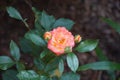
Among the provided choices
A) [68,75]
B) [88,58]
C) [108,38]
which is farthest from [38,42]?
[108,38]

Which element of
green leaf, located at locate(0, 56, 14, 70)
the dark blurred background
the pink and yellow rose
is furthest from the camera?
the dark blurred background

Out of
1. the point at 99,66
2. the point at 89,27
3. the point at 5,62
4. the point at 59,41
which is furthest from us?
the point at 89,27

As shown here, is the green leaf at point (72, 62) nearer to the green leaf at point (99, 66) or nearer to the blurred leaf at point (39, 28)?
the blurred leaf at point (39, 28)

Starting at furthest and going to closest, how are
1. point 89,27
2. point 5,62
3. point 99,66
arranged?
point 89,27
point 99,66
point 5,62

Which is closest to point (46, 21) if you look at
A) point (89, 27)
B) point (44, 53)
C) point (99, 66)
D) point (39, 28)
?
point (39, 28)

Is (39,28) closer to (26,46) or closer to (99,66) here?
(26,46)

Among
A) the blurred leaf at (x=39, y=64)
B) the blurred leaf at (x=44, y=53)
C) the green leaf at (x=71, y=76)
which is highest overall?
the blurred leaf at (x=44, y=53)

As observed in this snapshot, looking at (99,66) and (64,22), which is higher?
(64,22)

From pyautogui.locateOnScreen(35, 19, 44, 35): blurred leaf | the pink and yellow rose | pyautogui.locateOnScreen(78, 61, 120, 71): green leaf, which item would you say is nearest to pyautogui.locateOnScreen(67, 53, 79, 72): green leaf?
the pink and yellow rose

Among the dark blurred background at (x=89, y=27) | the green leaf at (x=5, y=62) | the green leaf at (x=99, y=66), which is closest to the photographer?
the green leaf at (x=5, y=62)

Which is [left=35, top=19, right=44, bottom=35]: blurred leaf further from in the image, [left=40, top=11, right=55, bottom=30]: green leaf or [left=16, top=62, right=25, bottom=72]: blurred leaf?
[left=16, top=62, right=25, bottom=72]: blurred leaf

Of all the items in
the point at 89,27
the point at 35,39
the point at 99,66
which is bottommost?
the point at 89,27

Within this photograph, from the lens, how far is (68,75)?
114 cm

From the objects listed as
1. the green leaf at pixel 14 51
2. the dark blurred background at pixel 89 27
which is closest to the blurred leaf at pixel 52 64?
the green leaf at pixel 14 51
